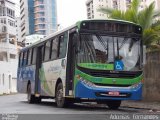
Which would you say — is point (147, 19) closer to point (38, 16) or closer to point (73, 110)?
point (73, 110)

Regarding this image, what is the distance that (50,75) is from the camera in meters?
19.6

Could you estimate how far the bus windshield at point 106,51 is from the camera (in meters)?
16.0

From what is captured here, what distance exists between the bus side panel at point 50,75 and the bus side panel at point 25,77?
165 centimetres

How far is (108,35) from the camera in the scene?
16297mm

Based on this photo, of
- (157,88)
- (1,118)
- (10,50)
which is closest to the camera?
(1,118)

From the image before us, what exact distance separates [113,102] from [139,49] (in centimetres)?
294

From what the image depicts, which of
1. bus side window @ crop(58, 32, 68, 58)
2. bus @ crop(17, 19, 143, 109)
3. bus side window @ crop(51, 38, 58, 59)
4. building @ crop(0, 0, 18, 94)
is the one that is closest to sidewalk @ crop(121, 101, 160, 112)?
bus @ crop(17, 19, 143, 109)

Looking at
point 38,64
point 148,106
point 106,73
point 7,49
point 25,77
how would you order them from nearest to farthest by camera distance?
1. point 106,73
2. point 148,106
3. point 38,64
4. point 25,77
5. point 7,49

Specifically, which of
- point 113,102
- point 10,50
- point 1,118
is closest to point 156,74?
point 113,102

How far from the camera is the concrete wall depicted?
66.3ft

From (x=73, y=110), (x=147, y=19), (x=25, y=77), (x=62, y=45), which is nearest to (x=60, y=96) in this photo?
(x=73, y=110)

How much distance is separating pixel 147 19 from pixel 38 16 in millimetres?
142555

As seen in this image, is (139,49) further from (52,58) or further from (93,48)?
(52,58)

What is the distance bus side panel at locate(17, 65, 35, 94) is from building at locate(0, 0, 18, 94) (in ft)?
127
